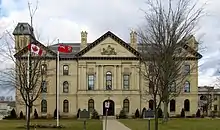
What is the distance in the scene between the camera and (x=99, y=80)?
265ft

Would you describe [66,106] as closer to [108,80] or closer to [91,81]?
[91,81]

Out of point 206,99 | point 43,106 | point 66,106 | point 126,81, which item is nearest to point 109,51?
point 126,81

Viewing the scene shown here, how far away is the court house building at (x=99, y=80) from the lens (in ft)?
265

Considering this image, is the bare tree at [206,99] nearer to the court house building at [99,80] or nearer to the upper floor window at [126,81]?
the court house building at [99,80]

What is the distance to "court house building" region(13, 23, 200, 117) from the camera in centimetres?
8062

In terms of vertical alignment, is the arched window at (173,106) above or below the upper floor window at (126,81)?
below

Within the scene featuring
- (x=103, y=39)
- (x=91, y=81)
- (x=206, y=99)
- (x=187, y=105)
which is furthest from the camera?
(x=206, y=99)

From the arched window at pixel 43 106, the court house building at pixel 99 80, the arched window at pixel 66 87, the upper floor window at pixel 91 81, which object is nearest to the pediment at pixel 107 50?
the court house building at pixel 99 80

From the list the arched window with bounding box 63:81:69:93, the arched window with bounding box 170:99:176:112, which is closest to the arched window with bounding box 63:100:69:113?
the arched window with bounding box 63:81:69:93

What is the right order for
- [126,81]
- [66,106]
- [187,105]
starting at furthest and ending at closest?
[187,105], [66,106], [126,81]

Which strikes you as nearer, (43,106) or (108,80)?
(108,80)

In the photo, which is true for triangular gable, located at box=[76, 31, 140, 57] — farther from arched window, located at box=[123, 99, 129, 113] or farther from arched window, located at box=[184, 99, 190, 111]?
arched window, located at box=[184, 99, 190, 111]

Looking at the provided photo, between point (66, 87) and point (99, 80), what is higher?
point (99, 80)

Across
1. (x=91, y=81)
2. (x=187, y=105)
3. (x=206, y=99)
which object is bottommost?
(x=206, y=99)
